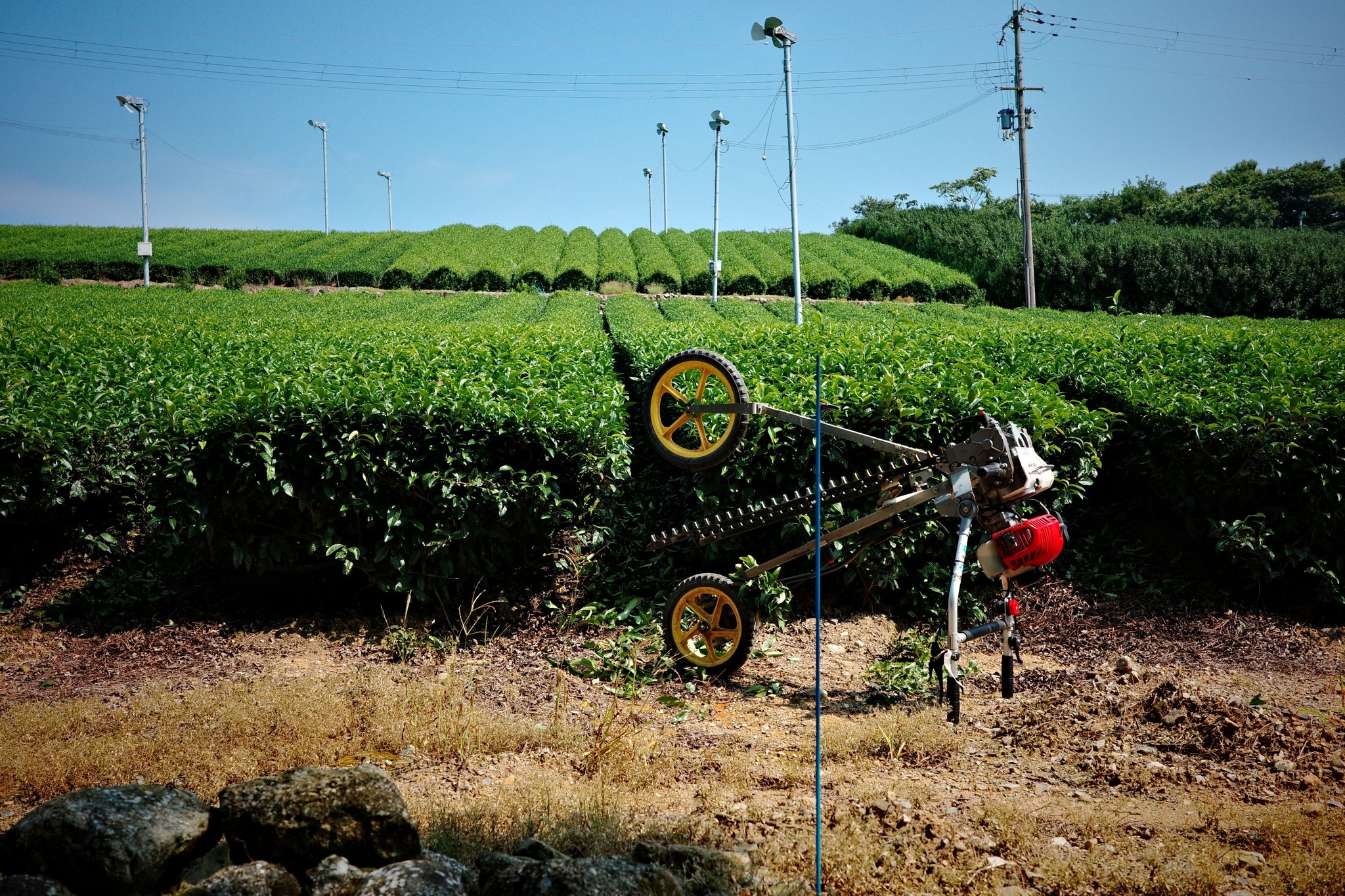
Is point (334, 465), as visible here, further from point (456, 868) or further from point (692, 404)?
point (456, 868)

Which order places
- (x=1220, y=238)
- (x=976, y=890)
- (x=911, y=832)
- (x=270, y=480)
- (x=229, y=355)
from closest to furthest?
(x=976, y=890) → (x=911, y=832) → (x=270, y=480) → (x=229, y=355) → (x=1220, y=238)

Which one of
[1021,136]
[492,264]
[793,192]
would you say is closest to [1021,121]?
[1021,136]

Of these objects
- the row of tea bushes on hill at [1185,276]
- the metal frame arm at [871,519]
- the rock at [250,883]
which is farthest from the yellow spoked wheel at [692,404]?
the row of tea bushes on hill at [1185,276]

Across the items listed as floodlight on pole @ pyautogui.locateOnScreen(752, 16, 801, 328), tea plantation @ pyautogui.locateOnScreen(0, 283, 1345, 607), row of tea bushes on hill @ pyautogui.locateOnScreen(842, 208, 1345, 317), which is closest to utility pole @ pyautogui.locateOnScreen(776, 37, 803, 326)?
floodlight on pole @ pyautogui.locateOnScreen(752, 16, 801, 328)

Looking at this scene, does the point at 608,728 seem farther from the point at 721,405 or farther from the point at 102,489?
the point at 102,489

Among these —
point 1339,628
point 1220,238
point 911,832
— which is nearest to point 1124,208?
point 1220,238

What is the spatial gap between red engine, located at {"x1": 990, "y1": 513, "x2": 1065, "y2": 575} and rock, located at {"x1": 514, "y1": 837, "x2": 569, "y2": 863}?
277 centimetres

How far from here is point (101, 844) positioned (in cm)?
295

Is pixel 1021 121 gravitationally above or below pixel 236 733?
above

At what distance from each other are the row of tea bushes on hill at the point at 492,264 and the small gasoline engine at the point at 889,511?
35.6 meters

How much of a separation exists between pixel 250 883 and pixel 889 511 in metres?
3.49

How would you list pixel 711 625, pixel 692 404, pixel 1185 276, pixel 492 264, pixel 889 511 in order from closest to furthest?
1. pixel 889 511
2. pixel 692 404
3. pixel 711 625
4. pixel 492 264
5. pixel 1185 276

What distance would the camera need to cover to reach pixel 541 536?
249 inches

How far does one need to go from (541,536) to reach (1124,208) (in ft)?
254
